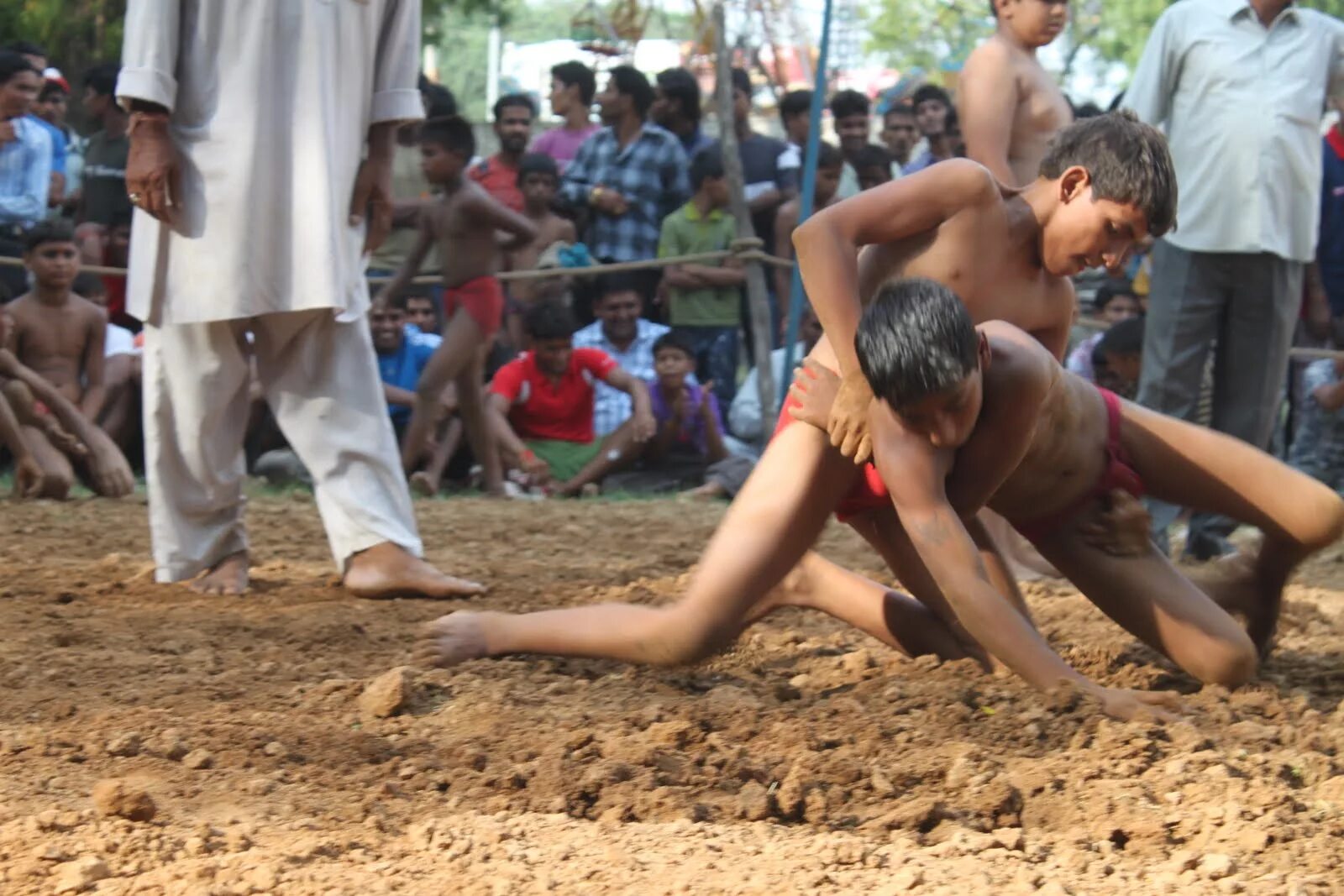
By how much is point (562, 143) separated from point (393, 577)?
522 cm

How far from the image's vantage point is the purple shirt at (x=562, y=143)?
28.9 ft

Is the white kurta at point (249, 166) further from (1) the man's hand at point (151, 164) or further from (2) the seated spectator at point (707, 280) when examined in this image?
(2) the seated spectator at point (707, 280)

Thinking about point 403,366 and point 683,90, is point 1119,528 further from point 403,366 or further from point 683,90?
point 683,90

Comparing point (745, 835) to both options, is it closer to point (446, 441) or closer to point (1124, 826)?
point (1124, 826)

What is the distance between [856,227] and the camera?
3.22m

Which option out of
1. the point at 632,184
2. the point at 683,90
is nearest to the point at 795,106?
the point at 683,90

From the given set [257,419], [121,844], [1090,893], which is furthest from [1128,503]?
[257,419]

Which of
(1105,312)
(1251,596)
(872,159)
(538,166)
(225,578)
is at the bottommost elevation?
(225,578)

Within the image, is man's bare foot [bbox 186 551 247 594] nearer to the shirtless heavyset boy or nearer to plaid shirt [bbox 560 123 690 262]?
the shirtless heavyset boy

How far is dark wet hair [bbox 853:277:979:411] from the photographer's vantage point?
279 centimetres

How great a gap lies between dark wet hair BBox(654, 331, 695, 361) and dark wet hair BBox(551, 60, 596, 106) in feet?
6.72

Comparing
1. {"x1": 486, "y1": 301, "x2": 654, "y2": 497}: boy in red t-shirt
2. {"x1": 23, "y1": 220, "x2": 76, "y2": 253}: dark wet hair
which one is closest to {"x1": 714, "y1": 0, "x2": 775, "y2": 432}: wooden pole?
{"x1": 486, "y1": 301, "x2": 654, "y2": 497}: boy in red t-shirt

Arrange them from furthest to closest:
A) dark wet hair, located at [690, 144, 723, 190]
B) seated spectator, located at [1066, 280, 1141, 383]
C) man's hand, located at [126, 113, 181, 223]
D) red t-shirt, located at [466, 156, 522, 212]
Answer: red t-shirt, located at [466, 156, 522, 212] → dark wet hair, located at [690, 144, 723, 190] → seated spectator, located at [1066, 280, 1141, 383] → man's hand, located at [126, 113, 181, 223]

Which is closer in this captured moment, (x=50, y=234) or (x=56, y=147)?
(x=50, y=234)
